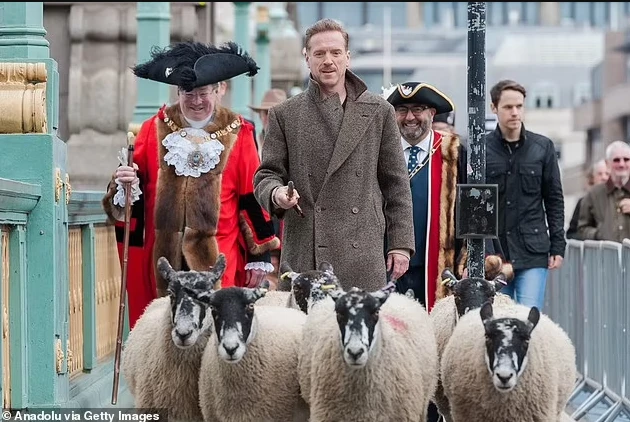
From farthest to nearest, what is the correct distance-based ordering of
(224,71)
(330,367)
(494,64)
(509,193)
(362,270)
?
1. (494,64)
2. (509,193)
3. (224,71)
4. (362,270)
5. (330,367)

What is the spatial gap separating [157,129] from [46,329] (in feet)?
4.45

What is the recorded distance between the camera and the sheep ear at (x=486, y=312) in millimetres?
8461

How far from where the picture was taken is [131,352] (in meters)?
9.38

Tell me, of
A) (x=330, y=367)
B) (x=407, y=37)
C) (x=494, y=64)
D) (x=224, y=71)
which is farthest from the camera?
(x=407, y=37)

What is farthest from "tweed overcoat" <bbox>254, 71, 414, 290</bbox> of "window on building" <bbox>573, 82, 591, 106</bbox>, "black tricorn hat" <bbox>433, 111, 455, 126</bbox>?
"window on building" <bbox>573, 82, 591, 106</bbox>

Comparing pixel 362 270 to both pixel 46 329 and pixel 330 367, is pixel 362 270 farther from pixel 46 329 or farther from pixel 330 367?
pixel 46 329

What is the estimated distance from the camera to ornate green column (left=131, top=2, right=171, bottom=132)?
15156mm

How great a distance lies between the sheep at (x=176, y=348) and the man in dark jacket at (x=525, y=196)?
3627 mm

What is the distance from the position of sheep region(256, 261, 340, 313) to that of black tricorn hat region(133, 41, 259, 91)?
123cm

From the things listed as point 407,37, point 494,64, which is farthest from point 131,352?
point 407,37

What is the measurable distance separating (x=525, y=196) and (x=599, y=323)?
136cm

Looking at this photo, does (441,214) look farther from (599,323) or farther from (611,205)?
(611,205)

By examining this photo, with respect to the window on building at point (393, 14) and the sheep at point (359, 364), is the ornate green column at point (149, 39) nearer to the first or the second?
the sheep at point (359, 364)

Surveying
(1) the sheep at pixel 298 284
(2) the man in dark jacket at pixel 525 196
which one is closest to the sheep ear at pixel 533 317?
(1) the sheep at pixel 298 284
